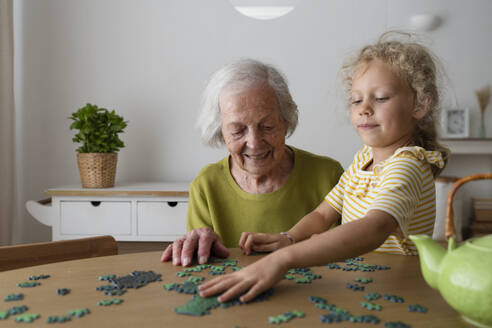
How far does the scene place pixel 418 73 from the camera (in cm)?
138

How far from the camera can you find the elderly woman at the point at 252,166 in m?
1.71

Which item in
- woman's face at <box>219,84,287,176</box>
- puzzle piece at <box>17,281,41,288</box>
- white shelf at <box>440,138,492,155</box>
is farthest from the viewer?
white shelf at <box>440,138,492,155</box>

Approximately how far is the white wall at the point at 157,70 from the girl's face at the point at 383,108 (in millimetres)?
2331

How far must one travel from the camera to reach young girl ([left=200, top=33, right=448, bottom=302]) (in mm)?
1099

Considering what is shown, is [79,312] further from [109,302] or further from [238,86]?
[238,86]

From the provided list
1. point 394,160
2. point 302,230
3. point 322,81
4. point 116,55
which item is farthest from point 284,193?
point 116,55

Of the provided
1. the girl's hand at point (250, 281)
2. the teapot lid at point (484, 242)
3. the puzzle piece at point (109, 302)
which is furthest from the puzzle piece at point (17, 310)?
the teapot lid at point (484, 242)

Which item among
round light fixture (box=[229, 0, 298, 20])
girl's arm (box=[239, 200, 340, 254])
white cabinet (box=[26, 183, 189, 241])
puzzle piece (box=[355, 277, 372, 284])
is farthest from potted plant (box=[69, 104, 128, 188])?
puzzle piece (box=[355, 277, 372, 284])

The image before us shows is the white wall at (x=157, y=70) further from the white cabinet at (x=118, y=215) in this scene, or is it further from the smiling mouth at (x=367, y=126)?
the smiling mouth at (x=367, y=126)

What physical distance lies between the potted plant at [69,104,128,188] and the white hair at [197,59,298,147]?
146 centimetres

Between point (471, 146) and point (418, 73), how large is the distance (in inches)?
126

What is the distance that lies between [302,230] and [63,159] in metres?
2.90

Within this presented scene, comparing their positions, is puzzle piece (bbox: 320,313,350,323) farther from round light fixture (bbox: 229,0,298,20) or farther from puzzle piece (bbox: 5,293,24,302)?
round light fixture (bbox: 229,0,298,20)

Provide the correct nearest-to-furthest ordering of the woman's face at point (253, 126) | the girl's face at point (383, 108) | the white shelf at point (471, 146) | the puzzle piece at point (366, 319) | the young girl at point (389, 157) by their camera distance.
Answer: the puzzle piece at point (366, 319) < the young girl at point (389, 157) < the girl's face at point (383, 108) < the woman's face at point (253, 126) < the white shelf at point (471, 146)
